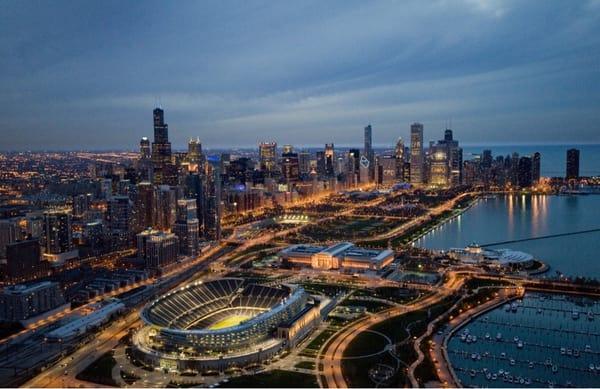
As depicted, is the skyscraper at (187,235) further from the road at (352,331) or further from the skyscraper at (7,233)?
the road at (352,331)

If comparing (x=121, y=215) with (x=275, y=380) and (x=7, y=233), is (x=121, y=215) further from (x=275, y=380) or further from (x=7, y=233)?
(x=275, y=380)

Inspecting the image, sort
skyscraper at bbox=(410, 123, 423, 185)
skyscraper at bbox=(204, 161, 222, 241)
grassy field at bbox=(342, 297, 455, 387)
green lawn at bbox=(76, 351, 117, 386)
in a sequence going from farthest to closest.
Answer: skyscraper at bbox=(410, 123, 423, 185) → skyscraper at bbox=(204, 161, 222, 241) → green lawn at bbox=(76, 351, 117, 386) → grassy field at bbox=(342, 297, 455, 387)

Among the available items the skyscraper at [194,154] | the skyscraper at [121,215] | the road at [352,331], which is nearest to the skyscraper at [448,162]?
the skyscraper at [194,154]

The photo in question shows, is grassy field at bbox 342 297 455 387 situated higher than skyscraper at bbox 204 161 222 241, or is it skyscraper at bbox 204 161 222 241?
skyscraper at bbox 204 161 222 241

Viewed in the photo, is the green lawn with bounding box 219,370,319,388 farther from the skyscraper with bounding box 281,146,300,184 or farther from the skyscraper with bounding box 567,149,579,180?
the skyscraper with bounding box 567,149,579,180

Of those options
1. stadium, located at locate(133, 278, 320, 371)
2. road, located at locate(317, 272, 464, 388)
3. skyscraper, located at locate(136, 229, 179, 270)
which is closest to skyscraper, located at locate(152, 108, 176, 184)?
skyscraper, located at locate(136, 229, 179, 270)

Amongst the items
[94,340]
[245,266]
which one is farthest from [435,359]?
[245,266]

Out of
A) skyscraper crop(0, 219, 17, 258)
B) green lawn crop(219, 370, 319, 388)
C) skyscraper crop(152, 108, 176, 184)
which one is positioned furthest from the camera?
skyscraper crop(152, 108, 176, 184)
